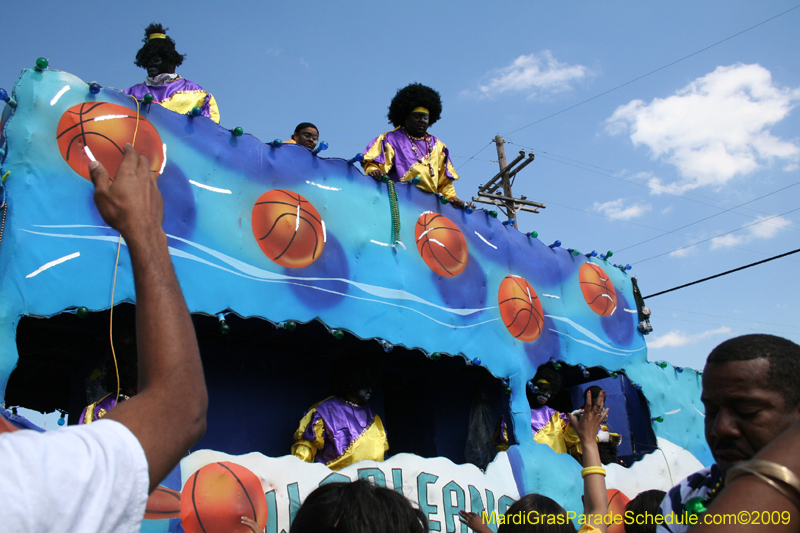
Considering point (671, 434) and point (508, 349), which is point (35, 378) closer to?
point (508, 349)

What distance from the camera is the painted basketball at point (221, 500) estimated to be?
3.41 meters

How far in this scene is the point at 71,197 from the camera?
11.6 feet

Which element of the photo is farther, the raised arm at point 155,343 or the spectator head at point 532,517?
the spectator head at point 532,517

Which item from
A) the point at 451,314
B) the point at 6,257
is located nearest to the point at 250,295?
the point at 6,257

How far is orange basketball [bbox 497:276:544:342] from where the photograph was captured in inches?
228

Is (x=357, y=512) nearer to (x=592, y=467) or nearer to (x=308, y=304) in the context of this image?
(x=592, y=467)

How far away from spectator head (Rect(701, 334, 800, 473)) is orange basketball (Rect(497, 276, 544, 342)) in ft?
14.1

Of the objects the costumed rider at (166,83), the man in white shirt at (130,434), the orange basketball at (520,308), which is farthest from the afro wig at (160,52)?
the man in white shirt at (130,434)

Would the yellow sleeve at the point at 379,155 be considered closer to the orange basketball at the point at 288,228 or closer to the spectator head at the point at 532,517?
the orange basketball at the point at 288,228

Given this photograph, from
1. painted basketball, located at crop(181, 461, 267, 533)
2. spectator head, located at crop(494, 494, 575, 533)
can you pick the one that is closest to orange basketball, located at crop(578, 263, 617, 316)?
painted basketball, located at crop(181, 461, 267, 533)

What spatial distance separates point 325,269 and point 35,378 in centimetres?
324

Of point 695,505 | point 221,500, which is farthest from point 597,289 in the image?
point 695,505

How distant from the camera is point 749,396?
4.53 feet

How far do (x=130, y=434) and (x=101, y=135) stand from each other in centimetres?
344
